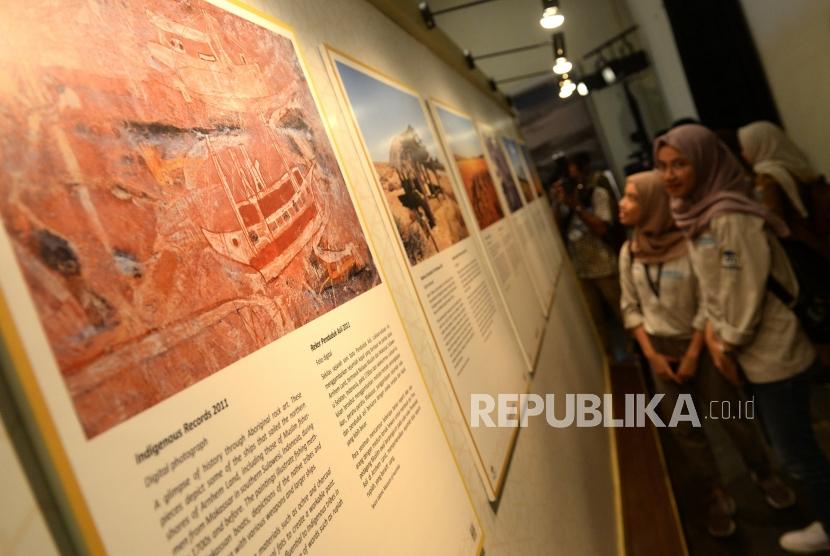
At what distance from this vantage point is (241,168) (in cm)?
80

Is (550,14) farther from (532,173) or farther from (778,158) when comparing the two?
(532,173)

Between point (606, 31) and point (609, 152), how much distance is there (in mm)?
2012

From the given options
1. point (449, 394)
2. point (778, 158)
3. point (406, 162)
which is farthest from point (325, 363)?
point (778, 158)

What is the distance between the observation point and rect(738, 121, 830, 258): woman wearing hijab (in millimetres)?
3262

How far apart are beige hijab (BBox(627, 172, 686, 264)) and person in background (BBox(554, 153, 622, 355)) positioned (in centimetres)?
242

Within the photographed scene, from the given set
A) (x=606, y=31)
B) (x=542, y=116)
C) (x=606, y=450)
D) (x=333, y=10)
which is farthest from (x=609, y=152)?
(x=333, y=10)

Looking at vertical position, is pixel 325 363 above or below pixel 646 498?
above

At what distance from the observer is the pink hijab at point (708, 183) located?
2.15 meters

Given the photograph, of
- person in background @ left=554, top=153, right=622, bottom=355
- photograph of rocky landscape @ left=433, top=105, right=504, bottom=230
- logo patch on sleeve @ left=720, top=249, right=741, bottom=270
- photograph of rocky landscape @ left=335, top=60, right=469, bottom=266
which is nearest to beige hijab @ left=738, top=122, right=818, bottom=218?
person in background @ left=554, top=153, right=622, bottom=355

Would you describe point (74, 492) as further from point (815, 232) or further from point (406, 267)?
point (815, 232)

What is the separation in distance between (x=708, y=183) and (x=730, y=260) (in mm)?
383

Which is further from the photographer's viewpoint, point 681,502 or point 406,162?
point 681,502

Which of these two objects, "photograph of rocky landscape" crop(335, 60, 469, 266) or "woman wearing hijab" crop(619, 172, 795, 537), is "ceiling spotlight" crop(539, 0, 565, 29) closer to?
"woman wearing hijab" crop(619, 172, 795, 537)

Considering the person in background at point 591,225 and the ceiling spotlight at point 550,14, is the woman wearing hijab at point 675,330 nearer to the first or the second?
the ceiling spotlight at point 550,14
